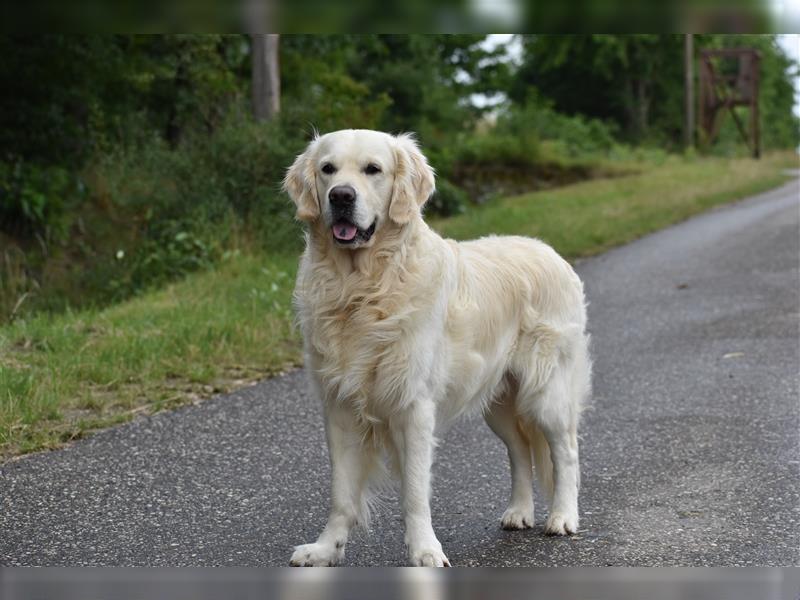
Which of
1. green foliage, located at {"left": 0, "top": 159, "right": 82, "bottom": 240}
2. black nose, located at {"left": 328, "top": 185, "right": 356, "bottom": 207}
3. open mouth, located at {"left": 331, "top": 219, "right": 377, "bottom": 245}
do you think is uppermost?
black nose, located at {"left": 328, "top": 185, "right": 356, "bottom": 207}

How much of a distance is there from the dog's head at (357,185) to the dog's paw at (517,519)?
4.20 feet

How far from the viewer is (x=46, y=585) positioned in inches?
49.0

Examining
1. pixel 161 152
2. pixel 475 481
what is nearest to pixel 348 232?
pixel 475 481

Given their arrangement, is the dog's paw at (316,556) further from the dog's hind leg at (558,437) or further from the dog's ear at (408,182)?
the dog's ear at (408,182)

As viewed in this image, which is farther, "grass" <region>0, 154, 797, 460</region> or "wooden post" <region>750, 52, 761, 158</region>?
"wooden post" <region>750, 52, 761, 158</region>

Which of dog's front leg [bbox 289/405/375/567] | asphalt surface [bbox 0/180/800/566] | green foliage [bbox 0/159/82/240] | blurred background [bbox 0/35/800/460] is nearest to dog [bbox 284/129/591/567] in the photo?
dog's front leg [bbox 289/405/375/567]

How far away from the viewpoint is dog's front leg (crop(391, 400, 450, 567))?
3.76 m

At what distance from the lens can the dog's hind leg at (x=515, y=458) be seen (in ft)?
14.2

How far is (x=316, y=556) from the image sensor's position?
3785mm

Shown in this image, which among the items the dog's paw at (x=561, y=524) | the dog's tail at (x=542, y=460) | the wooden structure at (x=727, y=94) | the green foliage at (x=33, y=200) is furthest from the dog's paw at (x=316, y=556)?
the wooden structure at (x=727, y=94)

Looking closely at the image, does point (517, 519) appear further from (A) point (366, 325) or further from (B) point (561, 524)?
(A) point (366, 325)

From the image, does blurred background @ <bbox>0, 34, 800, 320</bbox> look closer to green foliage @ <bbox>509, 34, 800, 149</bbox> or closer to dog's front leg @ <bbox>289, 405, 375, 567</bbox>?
dog's front leg @ <bbox>289, 405, 375, 567</bbox>

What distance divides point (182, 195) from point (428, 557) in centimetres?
1031

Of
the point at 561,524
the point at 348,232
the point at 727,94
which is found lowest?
the point at 561,524
